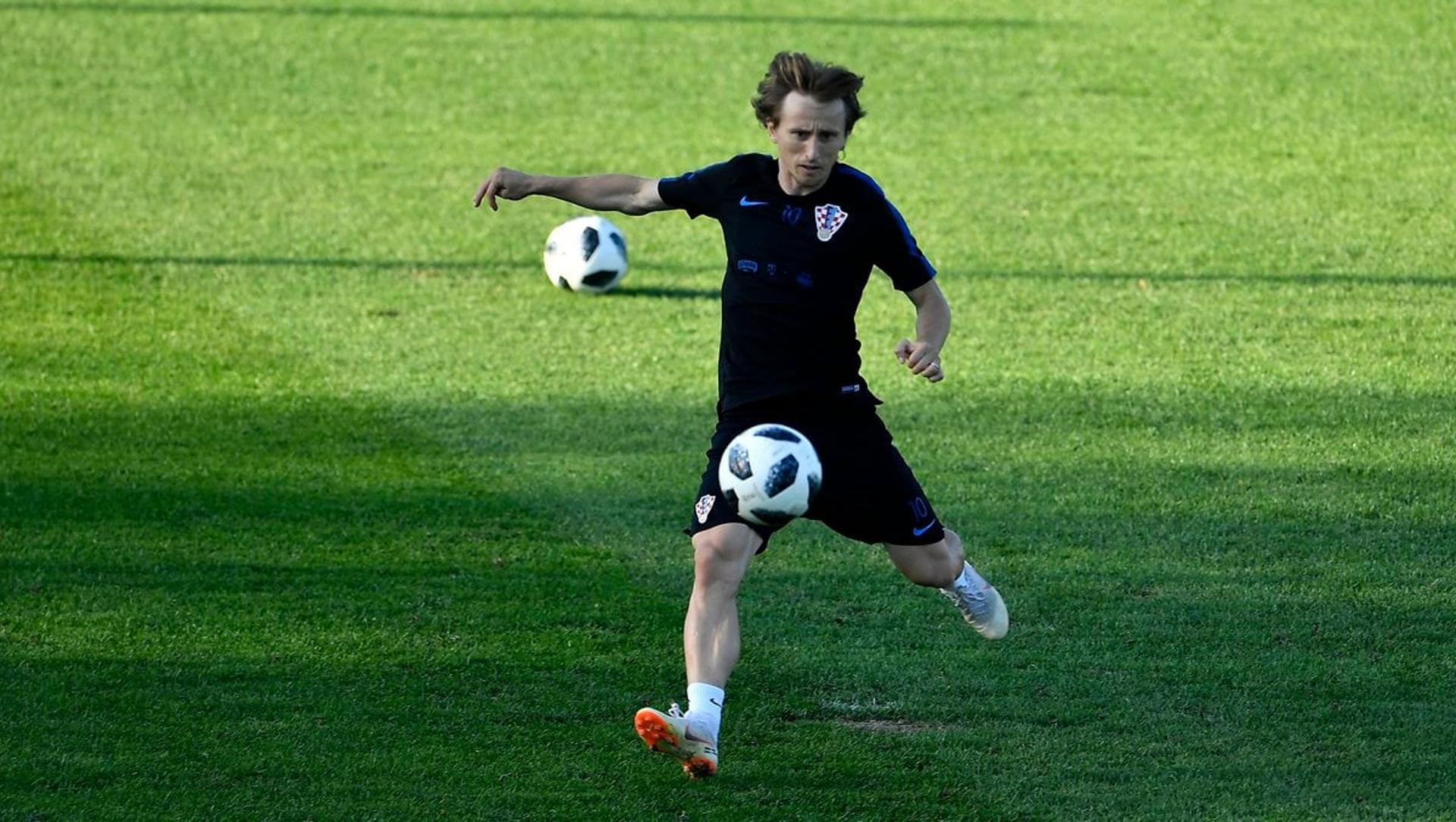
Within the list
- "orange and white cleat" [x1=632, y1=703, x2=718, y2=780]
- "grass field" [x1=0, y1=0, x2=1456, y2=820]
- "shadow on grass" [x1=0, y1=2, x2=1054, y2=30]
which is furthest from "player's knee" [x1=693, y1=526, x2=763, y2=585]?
"shadow on grass" [x1=0, y1=2, x2=1054, y2=30]

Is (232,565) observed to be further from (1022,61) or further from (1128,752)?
(1022,61)

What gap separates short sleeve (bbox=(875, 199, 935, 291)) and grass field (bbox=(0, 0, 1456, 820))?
1.29m

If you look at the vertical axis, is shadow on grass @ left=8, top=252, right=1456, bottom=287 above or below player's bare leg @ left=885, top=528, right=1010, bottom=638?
above

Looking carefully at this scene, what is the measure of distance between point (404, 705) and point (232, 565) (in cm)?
159

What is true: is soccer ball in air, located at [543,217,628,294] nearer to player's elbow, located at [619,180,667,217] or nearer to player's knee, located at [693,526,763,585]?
A: player's elbow, located at [619,180,667,217]

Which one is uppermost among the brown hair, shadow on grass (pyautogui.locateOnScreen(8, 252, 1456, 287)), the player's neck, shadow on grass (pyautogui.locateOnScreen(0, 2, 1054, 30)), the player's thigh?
shadow on grass (pyautogui.locateOnScreen(0, 2, 1054, 30))

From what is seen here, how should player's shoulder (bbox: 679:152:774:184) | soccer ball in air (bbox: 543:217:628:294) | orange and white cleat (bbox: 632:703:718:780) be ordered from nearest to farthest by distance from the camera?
orange and white cleat (bbox: 632:703:718:780) → player's shoulder (bbox: 679:152:774:184) → soccer ball in air (bbox: 543:217:628:294)

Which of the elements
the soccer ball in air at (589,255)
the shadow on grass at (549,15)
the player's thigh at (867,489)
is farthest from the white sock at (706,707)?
the shadow on grass at (549,15)

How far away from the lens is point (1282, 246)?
465 inches

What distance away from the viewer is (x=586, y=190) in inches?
241

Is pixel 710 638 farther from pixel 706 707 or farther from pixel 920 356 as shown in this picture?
pixel 920 356

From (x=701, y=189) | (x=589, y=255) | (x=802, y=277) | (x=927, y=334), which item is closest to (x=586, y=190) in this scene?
(x=701, y=189)

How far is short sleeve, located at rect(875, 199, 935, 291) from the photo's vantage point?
572 cm

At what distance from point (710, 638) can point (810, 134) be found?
1.49m
